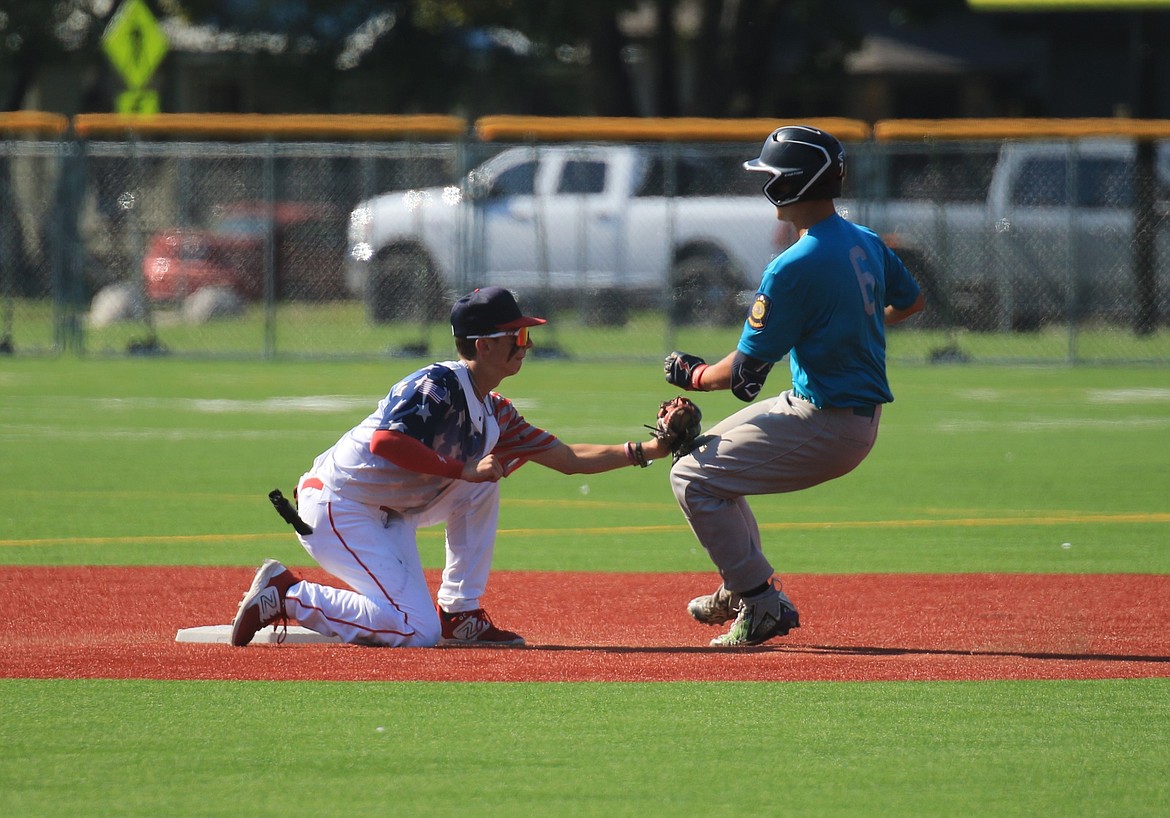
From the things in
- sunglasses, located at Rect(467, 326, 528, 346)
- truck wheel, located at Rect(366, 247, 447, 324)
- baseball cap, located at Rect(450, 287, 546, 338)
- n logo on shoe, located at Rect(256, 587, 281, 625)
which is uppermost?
baseball cap, located at Rect(450, 287, 546, 338)

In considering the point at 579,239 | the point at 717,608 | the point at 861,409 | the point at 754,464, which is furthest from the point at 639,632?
the point at 579,239

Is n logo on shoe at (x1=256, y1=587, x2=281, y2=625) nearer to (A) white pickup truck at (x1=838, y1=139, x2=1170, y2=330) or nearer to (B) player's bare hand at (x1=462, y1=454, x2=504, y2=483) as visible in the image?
(B) player's bare hand at (x1=462, y1=454, x2=504, y2=483)

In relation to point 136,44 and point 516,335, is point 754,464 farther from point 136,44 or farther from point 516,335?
point 136,44

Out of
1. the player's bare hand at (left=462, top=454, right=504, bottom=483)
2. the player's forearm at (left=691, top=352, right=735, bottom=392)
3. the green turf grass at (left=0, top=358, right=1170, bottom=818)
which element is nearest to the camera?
the green turf grass at (left=0, top=358, right=1170, bottom=818)

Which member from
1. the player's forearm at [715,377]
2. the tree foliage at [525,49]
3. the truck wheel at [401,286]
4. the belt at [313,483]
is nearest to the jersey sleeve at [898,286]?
the player's forearm at [715,377]

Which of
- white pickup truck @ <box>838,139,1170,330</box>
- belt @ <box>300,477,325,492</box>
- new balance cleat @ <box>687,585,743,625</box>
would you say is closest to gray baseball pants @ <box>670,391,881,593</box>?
new balance cleat @ <box>687,585,743,625</box>

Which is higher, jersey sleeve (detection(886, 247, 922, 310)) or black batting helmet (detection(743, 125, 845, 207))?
black batting helmet (detection(743, 125, 845, 207))

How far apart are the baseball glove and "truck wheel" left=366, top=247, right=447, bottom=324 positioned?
15.5 m

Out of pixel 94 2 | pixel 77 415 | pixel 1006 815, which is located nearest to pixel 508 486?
pixel 77 415

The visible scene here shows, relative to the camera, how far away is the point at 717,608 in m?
7.29

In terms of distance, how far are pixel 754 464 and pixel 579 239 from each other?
52.4 ft

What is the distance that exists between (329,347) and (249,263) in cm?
264

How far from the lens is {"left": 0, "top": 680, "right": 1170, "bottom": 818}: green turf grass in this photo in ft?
15.6

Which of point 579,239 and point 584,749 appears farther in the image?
point 579,239
